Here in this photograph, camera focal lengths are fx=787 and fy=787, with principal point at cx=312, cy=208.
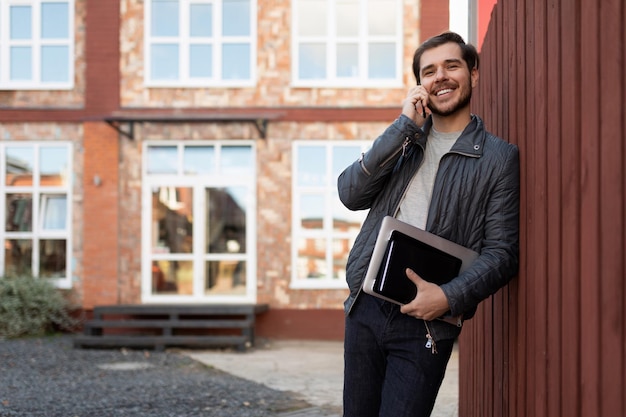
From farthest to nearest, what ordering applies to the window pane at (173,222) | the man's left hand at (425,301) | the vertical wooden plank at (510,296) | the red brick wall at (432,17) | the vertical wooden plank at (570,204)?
1. the window pane at (173,222)
2. the red brick wall at (432,17)
3. the vertical wooden plank at (510,296)
4. the man's left hand at (425,301)
5. the vertical wooden plank at (570,204)

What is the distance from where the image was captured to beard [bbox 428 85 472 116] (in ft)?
8.83

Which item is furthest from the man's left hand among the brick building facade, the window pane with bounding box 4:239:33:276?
the window pane with bounding box 4:239:33:276

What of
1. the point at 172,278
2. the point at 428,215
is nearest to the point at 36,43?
the point at 172,278

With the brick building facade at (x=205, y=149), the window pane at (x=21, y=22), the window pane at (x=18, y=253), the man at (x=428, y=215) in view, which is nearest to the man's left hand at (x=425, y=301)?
the man at (x=428, y=215)

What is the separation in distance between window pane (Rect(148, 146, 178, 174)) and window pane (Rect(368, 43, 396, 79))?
3.66m

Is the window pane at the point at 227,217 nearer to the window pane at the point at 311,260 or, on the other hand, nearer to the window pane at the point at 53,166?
the window pane at the point at 311,260

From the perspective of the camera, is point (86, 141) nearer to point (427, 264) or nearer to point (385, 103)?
point (385, 103)

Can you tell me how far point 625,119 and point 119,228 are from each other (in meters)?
12.4

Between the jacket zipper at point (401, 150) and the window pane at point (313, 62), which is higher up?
the window pane at point (313, 62)

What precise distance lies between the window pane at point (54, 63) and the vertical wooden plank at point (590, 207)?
42.6ft

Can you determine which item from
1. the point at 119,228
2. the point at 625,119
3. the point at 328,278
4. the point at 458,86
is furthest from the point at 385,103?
the point at 625,119

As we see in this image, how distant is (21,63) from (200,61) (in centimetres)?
322

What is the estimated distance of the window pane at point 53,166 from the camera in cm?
1370

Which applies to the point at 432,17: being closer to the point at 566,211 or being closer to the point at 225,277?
the point at 225,277
